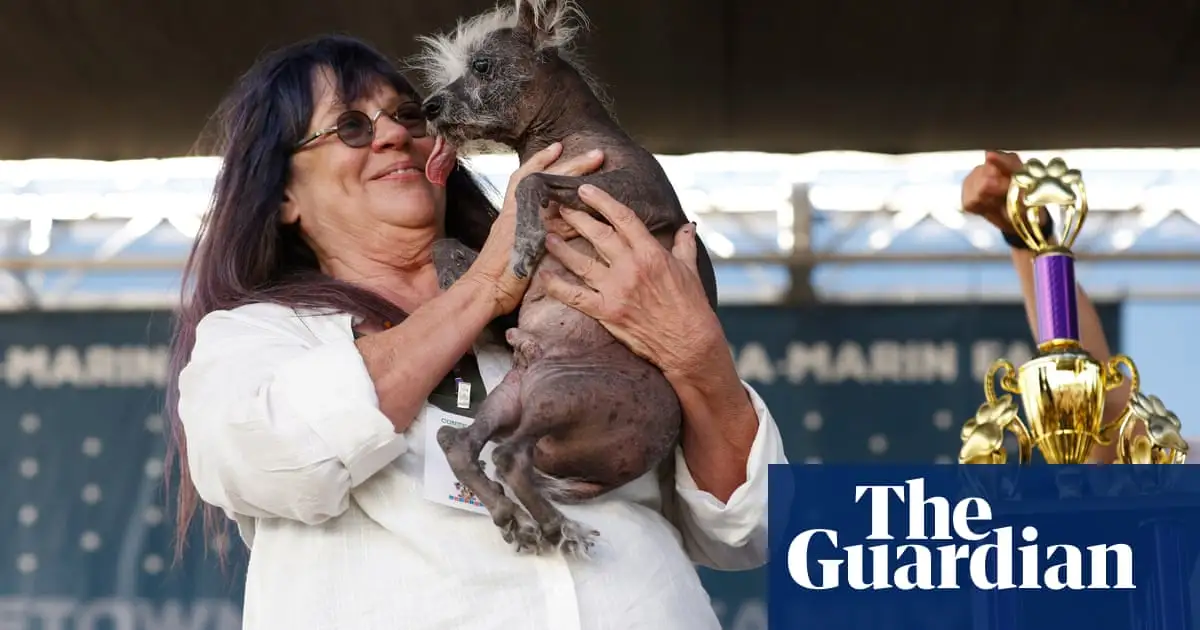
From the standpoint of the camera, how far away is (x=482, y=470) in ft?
6.03

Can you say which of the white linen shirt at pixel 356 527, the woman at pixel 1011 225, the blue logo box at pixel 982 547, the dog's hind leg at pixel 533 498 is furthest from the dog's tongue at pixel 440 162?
the woman at pixel 1011 225

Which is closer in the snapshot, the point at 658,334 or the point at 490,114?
the point at 658,334

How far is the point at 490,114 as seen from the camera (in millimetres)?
2094

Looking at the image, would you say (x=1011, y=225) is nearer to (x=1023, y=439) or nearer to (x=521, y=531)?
(x=1023, y=439)

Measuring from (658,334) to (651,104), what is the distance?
10.7 feet

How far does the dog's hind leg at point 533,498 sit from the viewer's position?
6.00 feet

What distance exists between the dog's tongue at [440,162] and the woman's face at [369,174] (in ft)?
0.17

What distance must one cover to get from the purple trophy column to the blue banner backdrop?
8.74ft

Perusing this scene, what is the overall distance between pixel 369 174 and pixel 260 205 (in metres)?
0.16

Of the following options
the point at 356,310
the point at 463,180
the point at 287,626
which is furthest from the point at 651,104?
the point at 287,626

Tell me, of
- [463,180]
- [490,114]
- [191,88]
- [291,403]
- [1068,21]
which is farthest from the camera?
[191,88]

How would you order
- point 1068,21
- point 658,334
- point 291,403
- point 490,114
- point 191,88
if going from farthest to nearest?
1. point 191,88
2. point 1068,21
3. point 490,114
4. point 658,334
5. point 291,403

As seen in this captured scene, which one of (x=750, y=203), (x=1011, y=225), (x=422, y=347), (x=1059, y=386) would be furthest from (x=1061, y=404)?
(x=750, y=203)

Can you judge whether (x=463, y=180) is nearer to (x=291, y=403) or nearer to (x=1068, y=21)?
(x=291, y=403)
